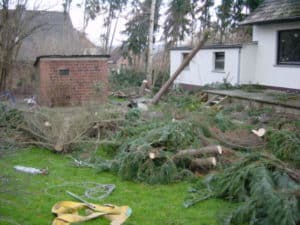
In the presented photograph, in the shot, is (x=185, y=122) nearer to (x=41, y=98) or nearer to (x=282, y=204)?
(x=282, y=204)

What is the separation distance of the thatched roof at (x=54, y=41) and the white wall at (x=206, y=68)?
7549mm

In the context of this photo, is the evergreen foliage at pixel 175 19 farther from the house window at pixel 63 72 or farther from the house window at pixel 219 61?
the house window at pixel 63 72

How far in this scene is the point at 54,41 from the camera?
2634cm

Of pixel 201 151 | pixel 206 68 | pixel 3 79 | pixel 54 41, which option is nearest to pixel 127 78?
pixel 54 41

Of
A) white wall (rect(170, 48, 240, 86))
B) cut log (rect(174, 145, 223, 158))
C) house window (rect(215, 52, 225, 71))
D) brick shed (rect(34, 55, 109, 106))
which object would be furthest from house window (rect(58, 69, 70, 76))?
cut log (rect(174, 145, 223, 158))

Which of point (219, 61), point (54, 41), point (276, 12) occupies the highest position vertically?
point (276, 12)

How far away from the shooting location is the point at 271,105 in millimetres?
13070

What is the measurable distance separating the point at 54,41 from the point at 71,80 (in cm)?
1066

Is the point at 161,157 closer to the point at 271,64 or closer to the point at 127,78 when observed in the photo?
the point at 271,64

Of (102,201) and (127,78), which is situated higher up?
(127,78)

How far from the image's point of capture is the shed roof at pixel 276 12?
51.9 ft

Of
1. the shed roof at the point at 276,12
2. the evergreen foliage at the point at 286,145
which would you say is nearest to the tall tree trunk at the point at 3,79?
the shed roof at the point at 276,12

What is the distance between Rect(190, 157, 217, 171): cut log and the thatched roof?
650 inches

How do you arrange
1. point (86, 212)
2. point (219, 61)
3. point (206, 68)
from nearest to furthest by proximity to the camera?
point (86, 212), point (219, 61), point (206, 68)
